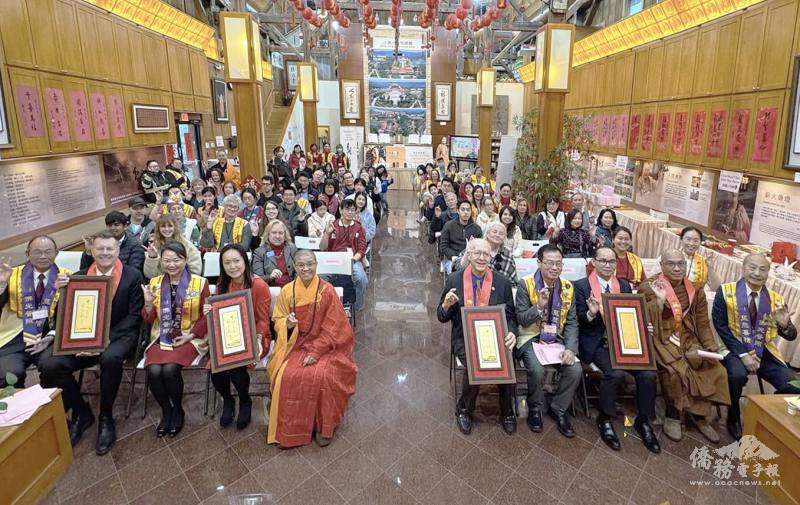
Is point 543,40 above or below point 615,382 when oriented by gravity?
above

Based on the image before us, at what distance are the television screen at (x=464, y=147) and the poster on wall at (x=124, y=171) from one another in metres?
10.9

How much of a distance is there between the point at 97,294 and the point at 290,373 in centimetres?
156

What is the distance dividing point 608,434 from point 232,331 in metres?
2.90

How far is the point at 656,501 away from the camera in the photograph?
2.90 meters

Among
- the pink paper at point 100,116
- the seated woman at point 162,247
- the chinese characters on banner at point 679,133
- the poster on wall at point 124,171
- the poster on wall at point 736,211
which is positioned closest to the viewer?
the seated woman at point 162,247

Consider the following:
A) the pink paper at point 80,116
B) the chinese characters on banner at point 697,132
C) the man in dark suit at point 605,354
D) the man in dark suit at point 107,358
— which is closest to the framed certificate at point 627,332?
the man in dark suit at point 605,354

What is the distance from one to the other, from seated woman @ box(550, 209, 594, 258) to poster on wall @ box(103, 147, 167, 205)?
7.42m

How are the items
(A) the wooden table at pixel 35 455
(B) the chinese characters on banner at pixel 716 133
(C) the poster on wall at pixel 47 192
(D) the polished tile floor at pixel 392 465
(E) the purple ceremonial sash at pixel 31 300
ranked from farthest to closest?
1. (B) the chinese characters on banner at pixel 716 133
2. (C) the poster on wall at pixel 47 192
3. (E) the purple ceremonial sash at pixel 31 300
4. (D) the polished tile floor at pixel 392 465
5. (A) the wooden table at pixel 35 455

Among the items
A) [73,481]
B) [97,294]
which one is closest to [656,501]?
[73,481]

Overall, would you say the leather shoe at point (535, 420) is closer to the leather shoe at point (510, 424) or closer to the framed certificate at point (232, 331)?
the leather shoe at point (510, 424)

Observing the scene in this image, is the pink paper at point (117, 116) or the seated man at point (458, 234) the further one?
the pink paper at point (117, 116)

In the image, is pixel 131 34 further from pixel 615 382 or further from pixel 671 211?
pixel 671 211

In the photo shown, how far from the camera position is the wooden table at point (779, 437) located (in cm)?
264

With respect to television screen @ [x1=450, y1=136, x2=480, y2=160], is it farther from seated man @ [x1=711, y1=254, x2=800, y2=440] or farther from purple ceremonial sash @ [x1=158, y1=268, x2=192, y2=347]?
purple ceremonial sash @ [x1=158, y1=268, x2=192, y2=347]
